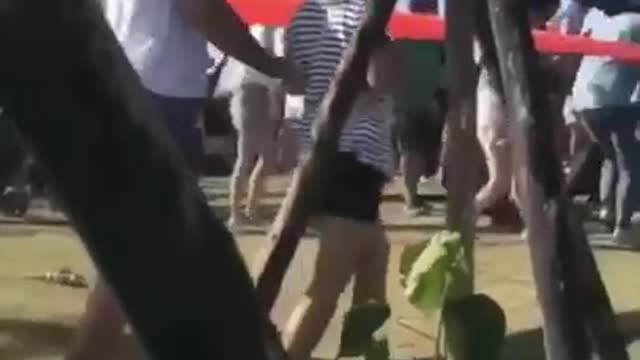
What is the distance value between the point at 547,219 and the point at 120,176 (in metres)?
1.52

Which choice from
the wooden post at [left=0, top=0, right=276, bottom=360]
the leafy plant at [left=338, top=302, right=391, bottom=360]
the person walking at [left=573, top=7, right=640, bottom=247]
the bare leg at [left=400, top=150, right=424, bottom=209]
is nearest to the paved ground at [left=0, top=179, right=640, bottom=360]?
the person walking at [left=573, top=7, right=640, bottom=247]

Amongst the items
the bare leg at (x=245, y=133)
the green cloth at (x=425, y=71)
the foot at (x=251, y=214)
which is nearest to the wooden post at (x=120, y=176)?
the bare leg at (x=245, y=133)

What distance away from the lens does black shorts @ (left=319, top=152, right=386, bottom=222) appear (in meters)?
5.60

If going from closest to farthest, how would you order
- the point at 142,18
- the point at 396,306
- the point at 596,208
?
the point at 142,18 → the point at 396,306 → the point at 596,208

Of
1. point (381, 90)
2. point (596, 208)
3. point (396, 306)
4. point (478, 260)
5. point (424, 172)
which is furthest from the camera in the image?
point (424, 172)

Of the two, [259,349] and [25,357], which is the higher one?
[259,349]

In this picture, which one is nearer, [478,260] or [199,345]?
[199,345]

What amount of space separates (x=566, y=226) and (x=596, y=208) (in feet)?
31.8

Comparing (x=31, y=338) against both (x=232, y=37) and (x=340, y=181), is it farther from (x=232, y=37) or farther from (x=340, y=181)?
(x=232, y=37)

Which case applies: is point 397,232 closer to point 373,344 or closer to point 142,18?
point 142,18

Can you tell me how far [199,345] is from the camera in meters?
1.68

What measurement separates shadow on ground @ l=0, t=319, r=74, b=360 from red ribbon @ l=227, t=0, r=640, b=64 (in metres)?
1.54

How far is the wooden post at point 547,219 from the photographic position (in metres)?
3.01

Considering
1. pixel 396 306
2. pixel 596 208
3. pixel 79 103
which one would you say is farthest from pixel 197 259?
pixel 596 208
